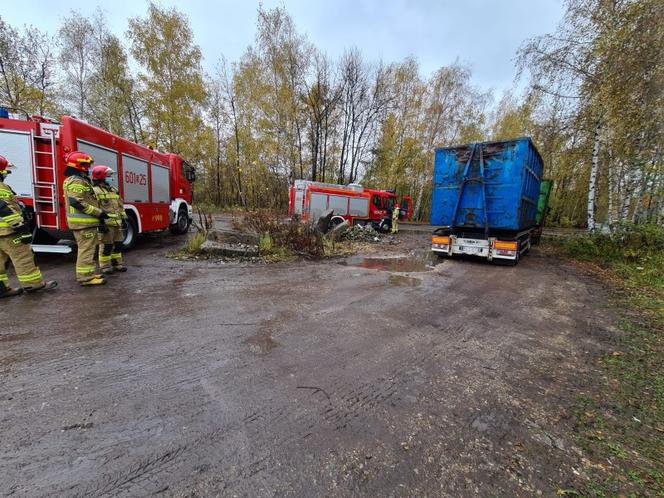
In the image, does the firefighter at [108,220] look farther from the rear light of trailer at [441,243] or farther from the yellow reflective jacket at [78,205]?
the rear light of trailer at [441,243]

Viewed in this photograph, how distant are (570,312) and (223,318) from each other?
522 cm

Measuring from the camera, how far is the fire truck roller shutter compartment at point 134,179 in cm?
730

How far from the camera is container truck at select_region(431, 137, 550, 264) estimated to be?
755cm

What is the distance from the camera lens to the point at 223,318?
3650mm

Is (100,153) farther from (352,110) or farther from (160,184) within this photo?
(352,110)

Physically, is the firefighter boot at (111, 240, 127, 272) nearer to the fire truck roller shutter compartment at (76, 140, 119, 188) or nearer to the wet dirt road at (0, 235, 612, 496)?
the wet dirt road at (0, 235, 612, 496)

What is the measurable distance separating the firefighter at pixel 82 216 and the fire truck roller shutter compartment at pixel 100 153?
4.77 feet

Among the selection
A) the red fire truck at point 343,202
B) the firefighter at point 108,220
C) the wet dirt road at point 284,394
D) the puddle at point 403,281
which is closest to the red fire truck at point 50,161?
the firefighter at point 108,220

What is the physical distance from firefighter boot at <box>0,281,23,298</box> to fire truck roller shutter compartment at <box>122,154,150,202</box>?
3.74 m

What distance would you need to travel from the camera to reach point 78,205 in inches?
177

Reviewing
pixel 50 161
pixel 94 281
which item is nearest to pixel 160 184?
pixel 50 161

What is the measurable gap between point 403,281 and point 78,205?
580 centimetres

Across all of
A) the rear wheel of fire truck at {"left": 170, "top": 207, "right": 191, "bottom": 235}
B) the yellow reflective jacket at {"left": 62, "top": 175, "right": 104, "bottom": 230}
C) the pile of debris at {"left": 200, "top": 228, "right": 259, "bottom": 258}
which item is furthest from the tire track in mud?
the rear wheel of fire truck at {"left": 170, "top": 207, "right": 191, "bottom": 235}

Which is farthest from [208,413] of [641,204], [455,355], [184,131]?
[184,131]
